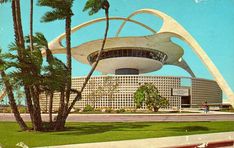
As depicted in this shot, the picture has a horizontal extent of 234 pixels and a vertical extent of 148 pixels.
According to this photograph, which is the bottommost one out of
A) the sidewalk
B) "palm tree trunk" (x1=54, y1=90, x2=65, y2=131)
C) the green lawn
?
the sidewalk

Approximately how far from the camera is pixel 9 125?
8.92 meters

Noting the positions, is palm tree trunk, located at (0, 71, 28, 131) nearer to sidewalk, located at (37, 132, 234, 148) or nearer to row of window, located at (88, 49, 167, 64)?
sidewalk, located at (37, 132, 234, 148)

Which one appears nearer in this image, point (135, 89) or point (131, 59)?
point (135, 89)

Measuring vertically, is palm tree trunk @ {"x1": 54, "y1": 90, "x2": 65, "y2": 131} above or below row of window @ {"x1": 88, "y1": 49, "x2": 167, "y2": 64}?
below

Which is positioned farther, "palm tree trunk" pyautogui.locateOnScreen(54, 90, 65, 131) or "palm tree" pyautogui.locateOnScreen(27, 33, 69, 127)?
"palm tree trunk" pyautogui.locateOnScreen(54, 90, 65, 131)

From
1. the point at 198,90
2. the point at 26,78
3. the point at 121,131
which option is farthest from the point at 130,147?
the point at 198,90

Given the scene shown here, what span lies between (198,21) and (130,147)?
14.6 ft

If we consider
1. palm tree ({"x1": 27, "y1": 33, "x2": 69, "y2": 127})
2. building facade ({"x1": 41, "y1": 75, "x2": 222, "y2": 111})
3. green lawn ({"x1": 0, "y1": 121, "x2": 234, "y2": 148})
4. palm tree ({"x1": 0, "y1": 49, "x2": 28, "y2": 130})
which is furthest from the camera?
building facade ({"x1": 41, "y1": 75, "x2": 222, "y2": 111})

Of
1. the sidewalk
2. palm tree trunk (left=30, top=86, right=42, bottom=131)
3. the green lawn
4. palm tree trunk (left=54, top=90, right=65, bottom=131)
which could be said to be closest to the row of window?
the green lawn

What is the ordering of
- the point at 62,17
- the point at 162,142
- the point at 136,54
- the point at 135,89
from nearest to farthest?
the point at 162,142 → the point at 62,17 → the point at 135,89 → the point at 136,54

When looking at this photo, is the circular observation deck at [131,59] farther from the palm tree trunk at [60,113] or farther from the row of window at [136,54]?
the palm tree trunk at [60,113]

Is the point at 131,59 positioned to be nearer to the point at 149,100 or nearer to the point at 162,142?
the point at 149,100

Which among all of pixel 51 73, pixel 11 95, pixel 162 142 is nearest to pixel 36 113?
pixel 11 95

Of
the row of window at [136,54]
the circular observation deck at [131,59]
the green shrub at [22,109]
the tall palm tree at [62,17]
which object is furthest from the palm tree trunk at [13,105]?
the circular observation deck at [131,59]
